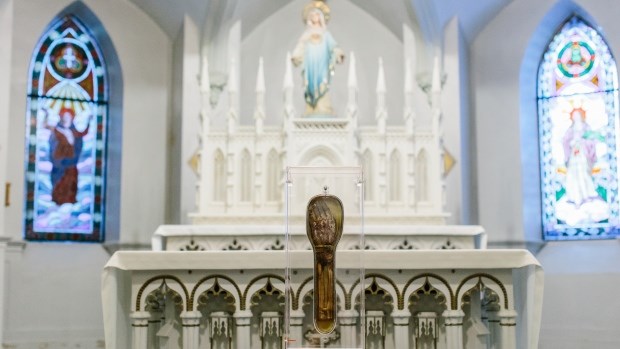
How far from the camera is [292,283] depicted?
618 cm

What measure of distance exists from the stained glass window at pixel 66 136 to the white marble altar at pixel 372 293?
486cm

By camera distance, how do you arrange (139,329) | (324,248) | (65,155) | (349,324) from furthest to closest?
(65,155)
(139,329)
(349,324)
(324,248)

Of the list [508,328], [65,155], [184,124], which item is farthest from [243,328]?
[65,155]

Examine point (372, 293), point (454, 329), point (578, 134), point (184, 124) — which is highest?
point (184, 124)

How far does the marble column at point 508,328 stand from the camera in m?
6.67

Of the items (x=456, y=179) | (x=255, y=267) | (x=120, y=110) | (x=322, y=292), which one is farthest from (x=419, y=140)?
(x=120, y=110)

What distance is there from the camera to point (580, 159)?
11516mm

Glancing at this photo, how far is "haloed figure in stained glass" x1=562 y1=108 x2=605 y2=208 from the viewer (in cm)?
1142

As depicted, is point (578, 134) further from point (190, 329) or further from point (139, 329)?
point (139, 329)

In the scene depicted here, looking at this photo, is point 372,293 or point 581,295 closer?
point 372,293

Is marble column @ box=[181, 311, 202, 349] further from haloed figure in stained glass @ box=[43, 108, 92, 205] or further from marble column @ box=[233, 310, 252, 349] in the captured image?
haloed figure in stained glass @ box=[43, 108, 92, 205]

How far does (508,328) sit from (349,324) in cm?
112

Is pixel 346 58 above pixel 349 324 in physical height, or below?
above

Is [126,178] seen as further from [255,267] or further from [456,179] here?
[255,267]
